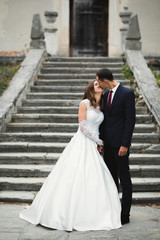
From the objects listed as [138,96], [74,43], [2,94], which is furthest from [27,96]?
[74,43]

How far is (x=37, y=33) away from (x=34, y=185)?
6257 millimetres

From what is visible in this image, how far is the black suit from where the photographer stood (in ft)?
13.9

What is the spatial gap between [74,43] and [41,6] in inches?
74.9

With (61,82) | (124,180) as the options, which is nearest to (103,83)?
(124,180)

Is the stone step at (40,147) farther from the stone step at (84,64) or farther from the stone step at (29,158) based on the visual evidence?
the stone step at (84,64)

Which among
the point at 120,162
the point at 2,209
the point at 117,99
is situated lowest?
the point at 2,209

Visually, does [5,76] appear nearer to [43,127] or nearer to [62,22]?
[43,127]

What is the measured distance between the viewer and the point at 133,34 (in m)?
10.4

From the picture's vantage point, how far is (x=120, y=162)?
432 cm

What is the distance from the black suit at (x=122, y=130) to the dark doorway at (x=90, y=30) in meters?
10.1

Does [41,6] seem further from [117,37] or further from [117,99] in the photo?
[117,99]

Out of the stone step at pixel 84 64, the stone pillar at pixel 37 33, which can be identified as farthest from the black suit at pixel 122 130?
the stone pillar at pixel 37 33

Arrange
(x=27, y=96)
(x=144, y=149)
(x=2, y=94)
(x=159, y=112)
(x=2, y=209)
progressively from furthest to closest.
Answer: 1. (x=27, y=96)
2. (x=2, y=94)
3. (x=159, y=112)
4. (x=144, y=149)
5. (x=2, y=209)

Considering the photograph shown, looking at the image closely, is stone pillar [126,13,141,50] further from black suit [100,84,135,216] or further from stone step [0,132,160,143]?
black suit [100,84,135,216]
